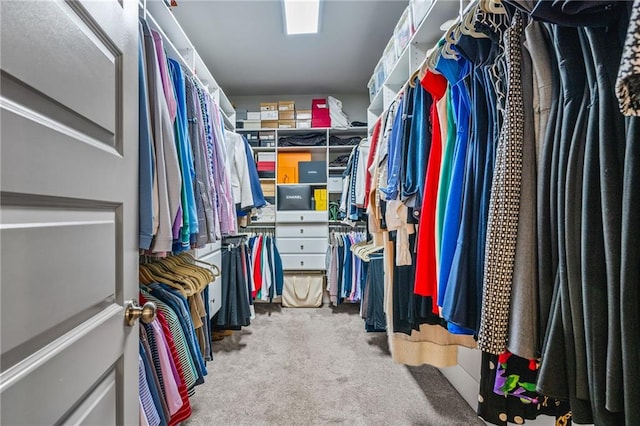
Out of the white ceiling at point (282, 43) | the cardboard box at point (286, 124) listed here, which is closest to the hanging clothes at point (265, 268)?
the cardboard box at point (286, 124)

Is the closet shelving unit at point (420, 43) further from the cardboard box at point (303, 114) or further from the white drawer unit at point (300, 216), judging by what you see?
the white drawer unit at point (300, 216)

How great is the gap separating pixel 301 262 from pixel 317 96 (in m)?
2.09

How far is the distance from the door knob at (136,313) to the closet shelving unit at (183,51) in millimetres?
1133

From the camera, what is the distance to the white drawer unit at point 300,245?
344 centimetres

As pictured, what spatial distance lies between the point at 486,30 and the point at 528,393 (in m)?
0.96

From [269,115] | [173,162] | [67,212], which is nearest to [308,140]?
[269,115]

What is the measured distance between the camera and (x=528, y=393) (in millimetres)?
742

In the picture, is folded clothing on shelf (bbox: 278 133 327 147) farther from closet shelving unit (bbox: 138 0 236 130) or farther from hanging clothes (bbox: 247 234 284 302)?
closet shelving unit (bbox: 138 0 236 130)

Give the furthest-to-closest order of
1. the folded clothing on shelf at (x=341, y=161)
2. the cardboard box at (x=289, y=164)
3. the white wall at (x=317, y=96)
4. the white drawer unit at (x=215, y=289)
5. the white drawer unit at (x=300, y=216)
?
the white wall at (x=317, y=96) → the folded clothing on shelf at (x=341, y=161) → the cardboard box at (x=289, y=164) → the white drawer unit at (x=300, y=216) → the white drawer unit at (x=215, y=289)

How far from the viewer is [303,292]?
3.44m

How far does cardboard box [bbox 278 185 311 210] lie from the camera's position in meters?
3.42

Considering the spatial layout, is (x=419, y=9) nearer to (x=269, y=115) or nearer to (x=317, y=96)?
(x=269, y=115)

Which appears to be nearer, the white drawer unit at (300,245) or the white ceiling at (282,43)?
the white ceiling at (282,43)

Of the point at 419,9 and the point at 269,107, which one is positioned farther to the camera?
the point at 269,107
